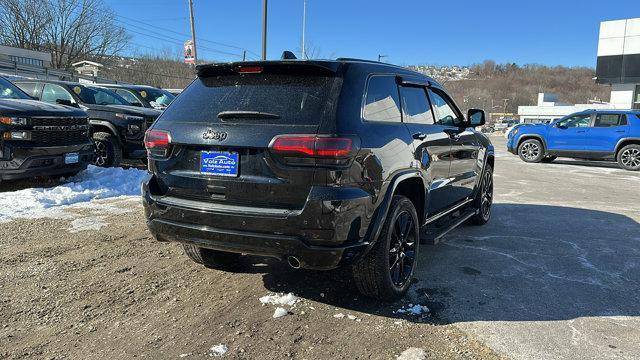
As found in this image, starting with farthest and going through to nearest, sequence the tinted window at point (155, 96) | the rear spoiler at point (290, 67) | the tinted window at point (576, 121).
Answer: the tinted window at point (576, 121), the tinted window at point (155, 96), the rear spoiler at point (290, 67)

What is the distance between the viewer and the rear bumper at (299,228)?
298 centimetres

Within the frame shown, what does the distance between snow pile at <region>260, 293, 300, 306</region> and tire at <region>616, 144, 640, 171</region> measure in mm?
13967

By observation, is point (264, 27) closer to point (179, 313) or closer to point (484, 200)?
point (484, 200)

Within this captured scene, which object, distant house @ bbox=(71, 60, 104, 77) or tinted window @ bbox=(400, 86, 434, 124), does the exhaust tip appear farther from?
distant house @ bbox=(71, 60, 104, 77)

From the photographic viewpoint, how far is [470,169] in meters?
5.51

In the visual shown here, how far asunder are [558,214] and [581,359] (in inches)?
188

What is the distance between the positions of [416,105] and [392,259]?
1437mm

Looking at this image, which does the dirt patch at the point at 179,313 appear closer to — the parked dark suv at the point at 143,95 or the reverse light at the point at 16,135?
the reverse light at the point at 16,135

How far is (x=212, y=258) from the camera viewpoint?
167 inches

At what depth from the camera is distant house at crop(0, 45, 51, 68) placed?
40278 mm

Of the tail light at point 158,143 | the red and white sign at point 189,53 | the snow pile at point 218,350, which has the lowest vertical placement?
the snow pile at point 218,350

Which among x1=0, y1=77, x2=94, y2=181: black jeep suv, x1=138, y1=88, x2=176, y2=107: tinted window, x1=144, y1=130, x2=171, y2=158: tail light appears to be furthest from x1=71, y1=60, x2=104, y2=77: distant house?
x1=144, y1=130, x2=171, y2=158: tail light

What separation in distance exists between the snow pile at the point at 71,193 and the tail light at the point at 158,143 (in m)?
3.16

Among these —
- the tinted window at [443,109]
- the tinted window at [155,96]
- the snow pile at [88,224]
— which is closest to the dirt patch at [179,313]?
the snow pile at [88,224]
